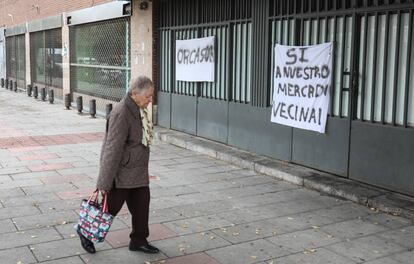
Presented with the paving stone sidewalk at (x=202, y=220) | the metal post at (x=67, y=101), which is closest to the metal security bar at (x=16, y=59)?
the metal post at (x=67, y=101)

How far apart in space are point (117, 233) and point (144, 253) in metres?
0.61

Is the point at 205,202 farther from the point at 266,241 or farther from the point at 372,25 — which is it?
the point at 372,25

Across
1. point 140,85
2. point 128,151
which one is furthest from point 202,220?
point 140,85

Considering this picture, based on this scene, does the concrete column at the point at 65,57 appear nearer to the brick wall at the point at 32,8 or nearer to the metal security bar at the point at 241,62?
the brick wall at the point at 32,8

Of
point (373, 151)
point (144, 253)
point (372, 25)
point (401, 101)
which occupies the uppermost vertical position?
point (372, 25)

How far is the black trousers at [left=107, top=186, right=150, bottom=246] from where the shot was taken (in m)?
4.54

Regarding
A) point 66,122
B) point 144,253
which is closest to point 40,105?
point 66,122

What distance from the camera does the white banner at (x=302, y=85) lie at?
23.8 ft

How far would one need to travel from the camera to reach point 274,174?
7.57 meters

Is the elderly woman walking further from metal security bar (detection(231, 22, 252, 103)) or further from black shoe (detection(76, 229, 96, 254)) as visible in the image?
metal security bar (detection(231, 22, 252, 103))

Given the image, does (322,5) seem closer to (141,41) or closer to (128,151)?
(128,151)

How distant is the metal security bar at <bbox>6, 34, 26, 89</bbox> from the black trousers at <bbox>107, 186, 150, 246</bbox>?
22236 millimetres

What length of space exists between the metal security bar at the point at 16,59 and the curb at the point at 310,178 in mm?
17694

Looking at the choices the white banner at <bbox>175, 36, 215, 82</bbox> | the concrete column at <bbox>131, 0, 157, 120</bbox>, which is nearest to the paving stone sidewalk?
the white banner at <bbox>175, 36, 215, 82</bbox>
